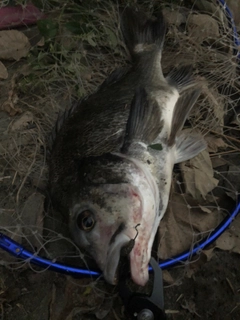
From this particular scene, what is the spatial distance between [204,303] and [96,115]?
1.36 meters

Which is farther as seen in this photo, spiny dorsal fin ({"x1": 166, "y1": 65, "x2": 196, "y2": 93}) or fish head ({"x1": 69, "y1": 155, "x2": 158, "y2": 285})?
spiny dorsal fin ({"x1": 166, "y1": 65, "x2": 196, "y2": 93})

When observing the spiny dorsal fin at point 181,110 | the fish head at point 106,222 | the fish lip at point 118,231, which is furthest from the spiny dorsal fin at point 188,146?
the fish lip at point 118,231

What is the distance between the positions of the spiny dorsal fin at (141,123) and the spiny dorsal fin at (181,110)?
4.3 inches

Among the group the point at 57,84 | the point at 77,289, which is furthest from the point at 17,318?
the point at 57,84

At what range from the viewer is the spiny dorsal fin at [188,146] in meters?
2.94

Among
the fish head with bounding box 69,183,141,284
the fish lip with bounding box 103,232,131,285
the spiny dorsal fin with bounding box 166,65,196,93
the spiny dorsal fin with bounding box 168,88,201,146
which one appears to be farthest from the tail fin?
the fish lip with bounding box 103,232,131,285

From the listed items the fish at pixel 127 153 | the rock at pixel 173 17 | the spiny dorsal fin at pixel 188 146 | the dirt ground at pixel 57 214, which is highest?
the rock at pixel 173 17

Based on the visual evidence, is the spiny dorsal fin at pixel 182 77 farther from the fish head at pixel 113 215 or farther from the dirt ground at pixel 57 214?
the fish head at pixel 113 215

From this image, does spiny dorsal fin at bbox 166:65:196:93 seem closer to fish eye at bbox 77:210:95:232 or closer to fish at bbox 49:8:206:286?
fish at bbox 49:8:206:286

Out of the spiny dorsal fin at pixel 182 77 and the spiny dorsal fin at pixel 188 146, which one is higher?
the spiny dorsal fin at pixel 182 77

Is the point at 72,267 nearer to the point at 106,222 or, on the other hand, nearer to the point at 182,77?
the point at 106,222

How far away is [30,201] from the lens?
3117 mm

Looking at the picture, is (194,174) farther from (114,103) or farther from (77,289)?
(77,289)

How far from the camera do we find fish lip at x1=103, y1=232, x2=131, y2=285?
7.25ft
